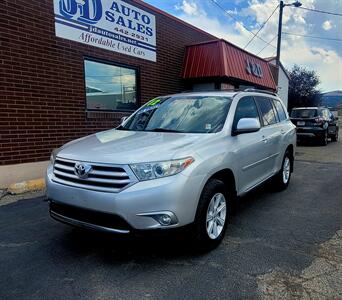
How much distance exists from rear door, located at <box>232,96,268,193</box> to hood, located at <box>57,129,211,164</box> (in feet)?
2.24

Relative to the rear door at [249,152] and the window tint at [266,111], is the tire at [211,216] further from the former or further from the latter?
the window tint at [266,111]

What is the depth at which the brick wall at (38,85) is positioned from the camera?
6781 millimetres

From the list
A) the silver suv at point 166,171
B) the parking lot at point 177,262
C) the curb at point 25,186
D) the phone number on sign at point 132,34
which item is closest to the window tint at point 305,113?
the phone number on sign at point 132,34

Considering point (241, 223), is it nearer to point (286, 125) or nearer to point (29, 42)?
point (286, 125)

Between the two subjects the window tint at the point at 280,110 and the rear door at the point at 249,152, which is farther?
the window tint at the point at 280,110

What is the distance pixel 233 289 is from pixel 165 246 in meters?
1.08

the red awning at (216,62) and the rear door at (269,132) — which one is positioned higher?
the red awning at (216,62)

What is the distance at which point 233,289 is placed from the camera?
9.98 ft

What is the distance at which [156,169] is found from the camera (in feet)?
10.6

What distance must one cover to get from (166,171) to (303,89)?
30851 millimetres

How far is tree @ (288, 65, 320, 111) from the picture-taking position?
30953 mm

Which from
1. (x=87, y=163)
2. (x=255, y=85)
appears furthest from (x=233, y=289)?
(x=255, y=85)

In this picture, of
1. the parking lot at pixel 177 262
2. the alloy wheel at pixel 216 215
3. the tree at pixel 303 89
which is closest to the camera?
the parking lot at pixel 177 262

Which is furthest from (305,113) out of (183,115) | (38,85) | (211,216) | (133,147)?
(133,147)
